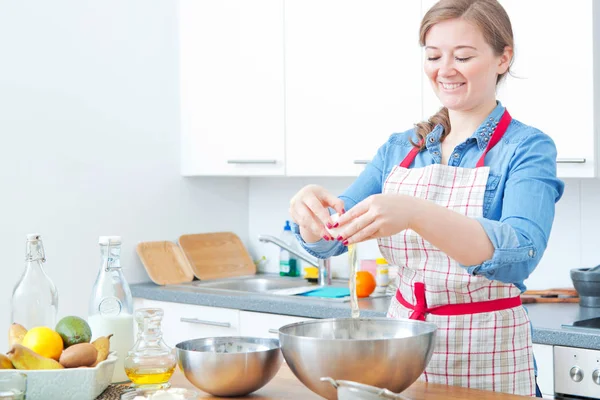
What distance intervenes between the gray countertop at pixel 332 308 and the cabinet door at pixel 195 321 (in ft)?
0.08

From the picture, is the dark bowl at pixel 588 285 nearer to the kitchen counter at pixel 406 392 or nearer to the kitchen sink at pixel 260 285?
the kitchen sink at pixel 260 285

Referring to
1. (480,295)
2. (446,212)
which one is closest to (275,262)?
(480,295)

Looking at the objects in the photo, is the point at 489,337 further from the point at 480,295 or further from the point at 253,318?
the point at 253,318

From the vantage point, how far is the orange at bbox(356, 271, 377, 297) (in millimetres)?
3012

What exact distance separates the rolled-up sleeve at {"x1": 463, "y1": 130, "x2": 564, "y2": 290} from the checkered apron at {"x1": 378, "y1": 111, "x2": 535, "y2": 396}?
75 millimetres

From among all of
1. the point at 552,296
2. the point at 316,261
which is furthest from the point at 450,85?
the point at 316,261

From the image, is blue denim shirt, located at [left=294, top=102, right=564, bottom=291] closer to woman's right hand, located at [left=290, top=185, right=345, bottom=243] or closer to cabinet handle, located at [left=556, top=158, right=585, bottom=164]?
woman's right hand, located at [left=290, top=185, right=345, bottom=243]

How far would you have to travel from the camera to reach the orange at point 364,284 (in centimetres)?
301

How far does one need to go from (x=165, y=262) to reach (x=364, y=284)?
87 cm

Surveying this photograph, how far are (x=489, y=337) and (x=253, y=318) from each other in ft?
4.44

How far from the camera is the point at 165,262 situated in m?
3.45

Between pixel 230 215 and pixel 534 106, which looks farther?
pixel 230 215

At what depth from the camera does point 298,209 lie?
156 cm

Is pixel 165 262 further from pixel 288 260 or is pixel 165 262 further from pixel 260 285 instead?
pixel 288 260
